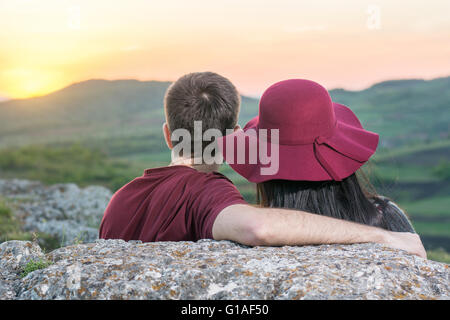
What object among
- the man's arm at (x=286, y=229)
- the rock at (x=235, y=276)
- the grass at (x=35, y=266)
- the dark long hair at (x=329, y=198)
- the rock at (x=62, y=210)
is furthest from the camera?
the rock at (x=62, y=210)

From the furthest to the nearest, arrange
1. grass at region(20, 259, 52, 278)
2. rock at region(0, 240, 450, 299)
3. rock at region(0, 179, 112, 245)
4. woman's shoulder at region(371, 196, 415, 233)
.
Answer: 1. rock at region(0, 179, 112, 245)
2. woman's shoulder at region(371, 196, 415, 233)
3. grass at region(20, 259, 52, 278)
4. rock at region(0, 240, 450, 299)

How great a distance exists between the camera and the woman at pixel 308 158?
352cm

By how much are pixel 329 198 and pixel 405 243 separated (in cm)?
67

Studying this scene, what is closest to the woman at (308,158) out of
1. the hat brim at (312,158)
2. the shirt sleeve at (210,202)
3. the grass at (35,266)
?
the hat brim at (312,158)

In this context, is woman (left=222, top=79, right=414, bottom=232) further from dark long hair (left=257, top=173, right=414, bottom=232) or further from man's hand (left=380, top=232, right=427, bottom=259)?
man's hand (left=380, top=232, right=427, bottom=259)

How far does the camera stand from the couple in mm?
3297

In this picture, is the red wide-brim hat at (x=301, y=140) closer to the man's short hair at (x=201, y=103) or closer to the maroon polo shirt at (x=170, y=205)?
the maroon polo shirt at (x=170, y=205)

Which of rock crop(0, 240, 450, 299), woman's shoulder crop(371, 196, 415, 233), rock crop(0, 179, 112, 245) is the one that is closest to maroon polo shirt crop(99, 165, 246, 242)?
rock crop(0, 240, 450, 299)

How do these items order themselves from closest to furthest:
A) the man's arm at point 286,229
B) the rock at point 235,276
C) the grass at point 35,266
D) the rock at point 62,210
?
the rock at point 235,276, the grass at point 35,266, the man's arm at point 286,229, the rock at point 62,210

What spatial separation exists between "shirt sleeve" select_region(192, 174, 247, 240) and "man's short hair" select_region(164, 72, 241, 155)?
63cm

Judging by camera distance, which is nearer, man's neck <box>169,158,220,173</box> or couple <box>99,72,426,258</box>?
couple <box>99,72,426,258</box>

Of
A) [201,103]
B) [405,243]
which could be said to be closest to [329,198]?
[405,243]
